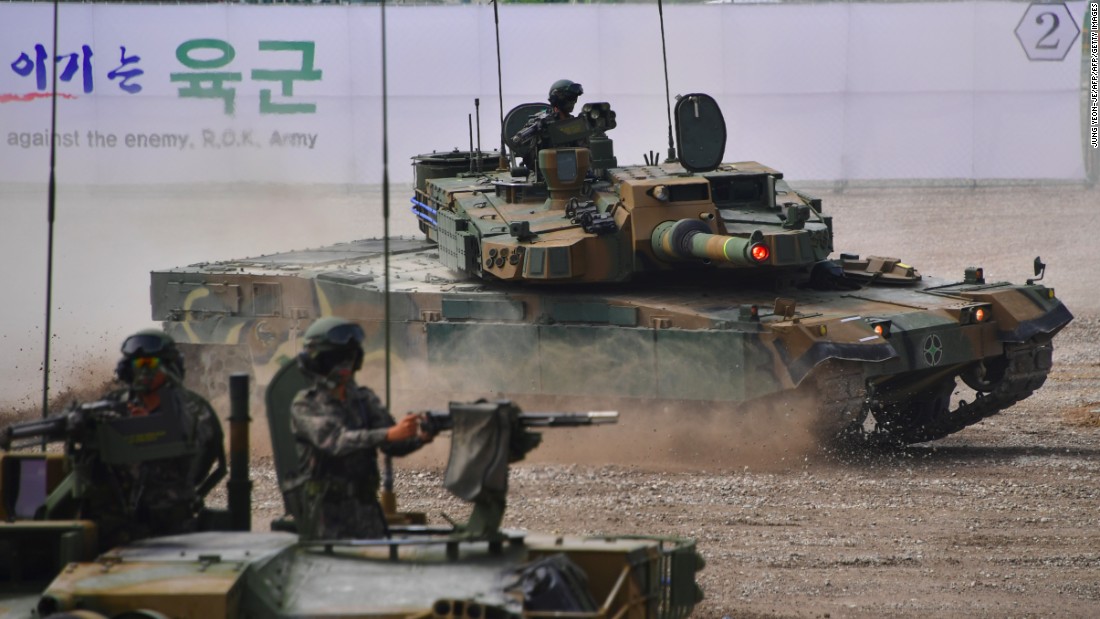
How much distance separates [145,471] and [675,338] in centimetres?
656

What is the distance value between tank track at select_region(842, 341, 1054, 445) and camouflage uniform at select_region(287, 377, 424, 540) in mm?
7138

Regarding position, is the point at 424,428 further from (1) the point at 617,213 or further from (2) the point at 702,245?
(1) the point at 617,213

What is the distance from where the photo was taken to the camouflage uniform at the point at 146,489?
7.72 m

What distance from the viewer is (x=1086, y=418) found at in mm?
16516

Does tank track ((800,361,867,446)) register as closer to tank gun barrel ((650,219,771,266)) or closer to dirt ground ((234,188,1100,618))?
dirt ground ((234,188,1100,618))

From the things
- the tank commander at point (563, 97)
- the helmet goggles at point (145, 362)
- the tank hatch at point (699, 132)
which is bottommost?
the helmet goggles at point (145, 362)

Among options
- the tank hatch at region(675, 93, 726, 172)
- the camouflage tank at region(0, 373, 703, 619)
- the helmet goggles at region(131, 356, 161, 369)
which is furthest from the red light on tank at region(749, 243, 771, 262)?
the helmet goggles at region(131, 356, 161, 369)

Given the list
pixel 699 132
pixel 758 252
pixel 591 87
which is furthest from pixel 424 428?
pixel 591 87

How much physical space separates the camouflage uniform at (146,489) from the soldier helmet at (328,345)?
640 millimetres

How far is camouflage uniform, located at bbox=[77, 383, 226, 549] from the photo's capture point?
25.3 ft

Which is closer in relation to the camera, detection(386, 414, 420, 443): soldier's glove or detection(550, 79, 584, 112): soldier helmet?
detection(386, 414, 420, 443): soldier's glove

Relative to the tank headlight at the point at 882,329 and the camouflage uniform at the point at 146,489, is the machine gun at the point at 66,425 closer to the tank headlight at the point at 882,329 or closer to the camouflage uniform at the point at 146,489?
the camouflage uniform at the point at 146,489

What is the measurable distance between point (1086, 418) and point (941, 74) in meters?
11.1

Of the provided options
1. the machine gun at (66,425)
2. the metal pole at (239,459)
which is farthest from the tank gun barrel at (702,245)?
the machine gun at (66,425)
